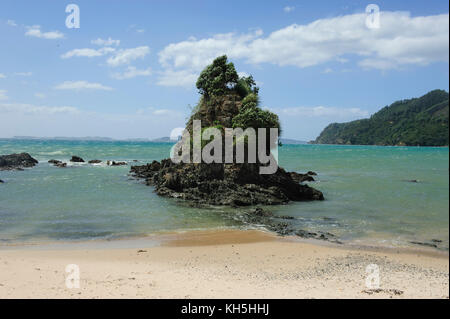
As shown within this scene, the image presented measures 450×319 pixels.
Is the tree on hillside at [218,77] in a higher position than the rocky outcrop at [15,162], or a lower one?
higher

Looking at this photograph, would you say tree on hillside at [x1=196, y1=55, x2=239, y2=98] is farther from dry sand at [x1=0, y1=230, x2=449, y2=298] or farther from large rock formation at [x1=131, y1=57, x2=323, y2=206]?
dry sand at [x1=0, y1=230, x2=449, y2=298]

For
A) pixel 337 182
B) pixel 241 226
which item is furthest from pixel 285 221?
pixel 337 182

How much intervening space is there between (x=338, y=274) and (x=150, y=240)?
8.02 meters

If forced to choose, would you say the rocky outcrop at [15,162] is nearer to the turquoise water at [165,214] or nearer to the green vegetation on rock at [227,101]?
the turquoise water at [165,214]

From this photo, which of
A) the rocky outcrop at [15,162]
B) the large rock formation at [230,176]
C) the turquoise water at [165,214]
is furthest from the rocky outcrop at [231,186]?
the rocky outcrop at [15,162]

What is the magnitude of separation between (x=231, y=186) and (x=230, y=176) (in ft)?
2.99

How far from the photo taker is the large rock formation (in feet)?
76.7

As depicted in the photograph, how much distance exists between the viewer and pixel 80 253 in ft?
42.6

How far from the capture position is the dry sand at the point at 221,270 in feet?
27.1

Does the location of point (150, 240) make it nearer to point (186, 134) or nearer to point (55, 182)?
point (186, 134)

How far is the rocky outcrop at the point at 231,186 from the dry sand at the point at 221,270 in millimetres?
7214

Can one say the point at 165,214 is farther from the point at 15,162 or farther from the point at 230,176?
the point at 15,162

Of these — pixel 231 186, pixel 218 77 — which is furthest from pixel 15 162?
pixel 231 186
